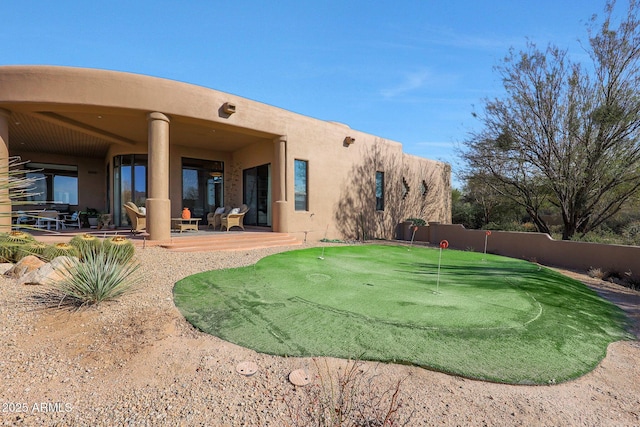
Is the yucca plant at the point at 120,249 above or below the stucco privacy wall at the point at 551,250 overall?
above

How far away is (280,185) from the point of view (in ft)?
36.4

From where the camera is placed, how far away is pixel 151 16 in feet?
24.0

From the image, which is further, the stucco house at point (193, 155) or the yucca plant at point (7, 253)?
the stucco house at point (193, 155)

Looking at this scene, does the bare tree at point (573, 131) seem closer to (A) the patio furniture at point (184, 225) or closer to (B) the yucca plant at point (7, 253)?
(A) the patio furniture at point (184, 225)

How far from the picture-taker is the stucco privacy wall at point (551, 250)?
25.2 feet

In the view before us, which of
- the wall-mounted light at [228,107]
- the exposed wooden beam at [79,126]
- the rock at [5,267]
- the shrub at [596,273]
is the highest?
the wall-mounted light at [228,107]

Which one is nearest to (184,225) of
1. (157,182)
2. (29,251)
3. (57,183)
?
(157,182)

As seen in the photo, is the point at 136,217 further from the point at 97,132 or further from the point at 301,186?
the point at 301,186

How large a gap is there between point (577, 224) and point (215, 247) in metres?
13.9

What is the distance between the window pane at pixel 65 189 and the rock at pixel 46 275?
12.4 m

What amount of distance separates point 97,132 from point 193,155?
11.7ft

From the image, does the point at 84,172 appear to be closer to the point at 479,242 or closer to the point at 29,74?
the point at 29,74

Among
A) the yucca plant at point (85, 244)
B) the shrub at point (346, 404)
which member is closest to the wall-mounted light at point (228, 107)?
the yucca plant at point (85, 244)

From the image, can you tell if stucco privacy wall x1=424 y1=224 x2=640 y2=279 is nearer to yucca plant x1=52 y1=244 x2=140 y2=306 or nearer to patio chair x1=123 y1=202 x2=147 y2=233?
yucca plant x1=52 y1=244 x2=140 y2=306
